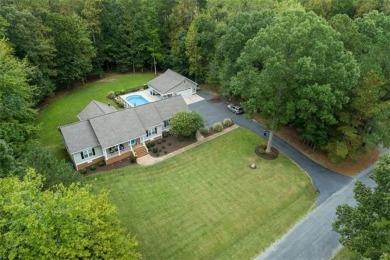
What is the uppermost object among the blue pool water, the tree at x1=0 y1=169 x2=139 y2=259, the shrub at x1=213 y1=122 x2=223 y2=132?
the tree at x1=0 y1=169 x2=139 y2=259

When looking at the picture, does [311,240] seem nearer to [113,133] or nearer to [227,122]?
[227,122]

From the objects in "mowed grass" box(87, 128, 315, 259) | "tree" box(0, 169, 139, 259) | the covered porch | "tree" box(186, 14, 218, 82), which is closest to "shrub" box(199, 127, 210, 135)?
"mowed grass" box(87, 128, 315, 259)

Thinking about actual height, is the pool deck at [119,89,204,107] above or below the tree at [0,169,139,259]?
below

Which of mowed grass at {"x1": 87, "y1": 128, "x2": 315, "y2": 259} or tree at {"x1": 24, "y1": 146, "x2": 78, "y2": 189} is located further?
mowed grass at {"x1": 87, "y1": 128, "x2": 315, "y2": 259}

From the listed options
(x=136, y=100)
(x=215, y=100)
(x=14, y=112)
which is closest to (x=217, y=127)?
(x=215, y=100)

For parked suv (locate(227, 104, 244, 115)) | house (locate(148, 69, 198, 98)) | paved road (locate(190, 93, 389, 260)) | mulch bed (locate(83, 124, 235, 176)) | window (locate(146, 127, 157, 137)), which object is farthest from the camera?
house (locate(148, 69, 198, 98))

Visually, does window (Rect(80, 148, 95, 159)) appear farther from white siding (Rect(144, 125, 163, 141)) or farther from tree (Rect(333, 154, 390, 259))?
tree (Rect(333, 154, 390, 259))

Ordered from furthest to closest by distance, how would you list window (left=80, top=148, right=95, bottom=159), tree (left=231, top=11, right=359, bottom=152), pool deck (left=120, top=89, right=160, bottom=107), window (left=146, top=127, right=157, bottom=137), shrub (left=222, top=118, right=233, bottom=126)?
1. pool deck (left=120, top=89, right=160, bottom=107)
2. shrub (left=222, top=118, right=233, bottom=126)
3. window (left=146, top=127, right=157, bottom=137)
4. window (left=80, top=148, right=95, bottom=159)
5. tree (left=231, top=11, right=359, bottom=152)

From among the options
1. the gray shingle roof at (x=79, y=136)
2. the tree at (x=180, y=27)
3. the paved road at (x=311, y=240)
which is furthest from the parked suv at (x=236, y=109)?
the gray shingle roof at (x=79, y=136)
